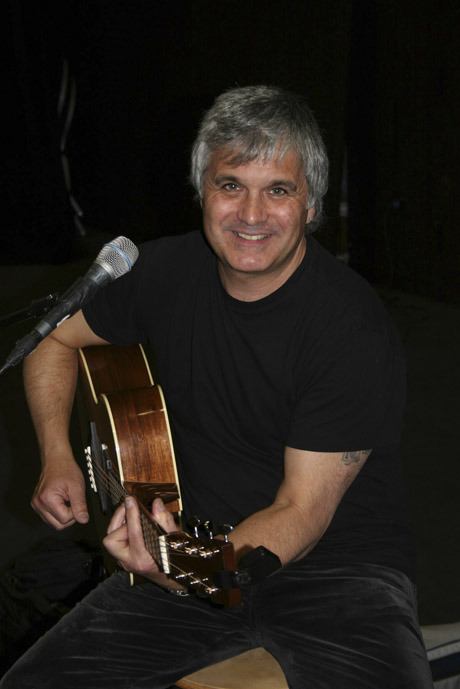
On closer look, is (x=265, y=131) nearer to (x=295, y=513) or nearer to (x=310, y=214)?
(x=310, y=214)

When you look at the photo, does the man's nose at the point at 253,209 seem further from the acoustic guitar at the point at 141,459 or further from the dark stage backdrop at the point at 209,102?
the dark stage backdrop at the point at 209,102

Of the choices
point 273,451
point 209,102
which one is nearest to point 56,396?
point 273,451

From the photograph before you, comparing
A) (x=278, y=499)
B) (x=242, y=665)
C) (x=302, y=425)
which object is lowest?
(x=242, y=665)

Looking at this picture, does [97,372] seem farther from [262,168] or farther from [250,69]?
[250,69]

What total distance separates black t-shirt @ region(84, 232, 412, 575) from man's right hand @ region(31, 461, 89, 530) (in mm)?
259

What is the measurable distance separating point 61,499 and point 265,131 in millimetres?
1015

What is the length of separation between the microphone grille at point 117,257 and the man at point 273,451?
0.38 m

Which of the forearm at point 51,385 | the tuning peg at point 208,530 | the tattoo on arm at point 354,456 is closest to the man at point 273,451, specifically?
the tattoo on arm at point 354,456

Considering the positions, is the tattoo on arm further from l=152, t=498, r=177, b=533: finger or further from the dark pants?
l=152, t=498, r=177, b=533: finger

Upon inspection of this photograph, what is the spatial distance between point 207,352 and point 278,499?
42cm

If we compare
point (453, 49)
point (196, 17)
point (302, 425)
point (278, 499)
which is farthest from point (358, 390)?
point (196, 17)

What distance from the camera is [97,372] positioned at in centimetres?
252

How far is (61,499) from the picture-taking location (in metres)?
2.31

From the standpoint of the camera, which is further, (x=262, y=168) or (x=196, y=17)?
(x=196, y=17)
